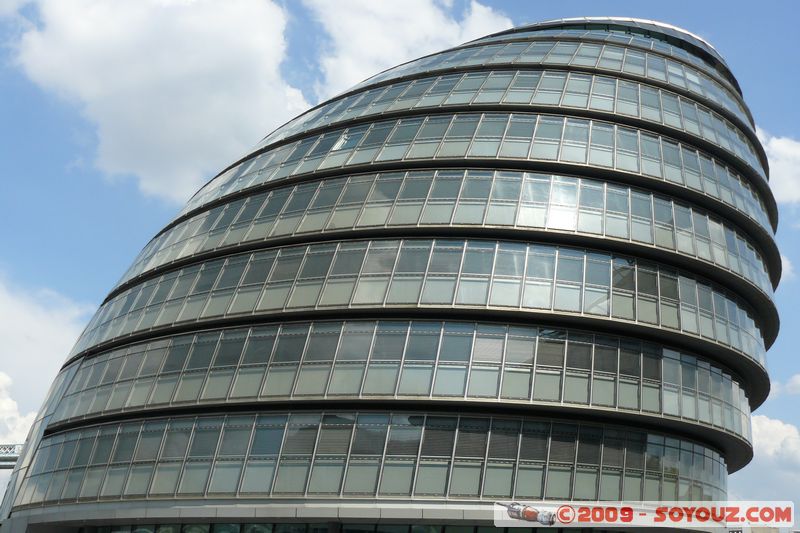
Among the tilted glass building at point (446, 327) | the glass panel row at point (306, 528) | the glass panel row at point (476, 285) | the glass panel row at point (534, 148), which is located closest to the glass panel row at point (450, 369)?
the tilted glass building at point (446, 327)

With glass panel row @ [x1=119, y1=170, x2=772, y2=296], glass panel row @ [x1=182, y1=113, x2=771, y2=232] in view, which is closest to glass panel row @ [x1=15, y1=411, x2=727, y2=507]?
glass panel row @ [x1=119, y1=170, x2=772, y2=296]

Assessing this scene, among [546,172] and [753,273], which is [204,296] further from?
[753,273]

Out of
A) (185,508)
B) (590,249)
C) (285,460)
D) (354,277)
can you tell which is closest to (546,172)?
(590,249)

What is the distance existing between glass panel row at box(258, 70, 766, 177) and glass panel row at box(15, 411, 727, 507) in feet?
48.5

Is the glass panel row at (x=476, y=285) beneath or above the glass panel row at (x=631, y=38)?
beneath

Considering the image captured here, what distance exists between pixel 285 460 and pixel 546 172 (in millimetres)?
15278

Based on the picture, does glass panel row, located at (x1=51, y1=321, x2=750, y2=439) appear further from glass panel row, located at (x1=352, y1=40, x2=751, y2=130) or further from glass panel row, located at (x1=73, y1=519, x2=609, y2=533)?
glass panel row, located at (x1=352, y1=40, x2=751, y2=130)

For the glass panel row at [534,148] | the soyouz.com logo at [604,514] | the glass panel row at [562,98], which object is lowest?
the soyouz.com logo at [604,514]

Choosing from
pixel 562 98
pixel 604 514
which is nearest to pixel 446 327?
pixel 604 514

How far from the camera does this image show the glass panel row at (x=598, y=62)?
132 ft

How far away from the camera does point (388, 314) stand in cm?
3094

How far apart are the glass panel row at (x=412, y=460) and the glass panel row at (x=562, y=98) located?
48.5 ft

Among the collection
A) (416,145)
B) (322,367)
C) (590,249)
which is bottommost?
(322,367)

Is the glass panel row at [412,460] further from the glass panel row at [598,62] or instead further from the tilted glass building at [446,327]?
the glass panel row at [598,62]
